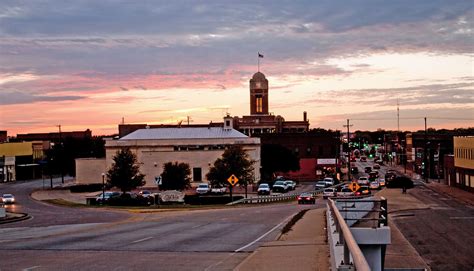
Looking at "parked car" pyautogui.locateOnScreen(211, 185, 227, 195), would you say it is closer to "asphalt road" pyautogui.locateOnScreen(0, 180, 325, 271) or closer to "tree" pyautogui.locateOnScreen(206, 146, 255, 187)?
"tree" pyautogui.locateOnScreen(206, 146, 255, 187)

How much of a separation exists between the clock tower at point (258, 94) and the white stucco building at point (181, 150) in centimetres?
6690

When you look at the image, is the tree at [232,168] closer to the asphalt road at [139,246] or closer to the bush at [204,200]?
the bush at [204,200]

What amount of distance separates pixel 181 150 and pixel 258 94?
73.8 metres

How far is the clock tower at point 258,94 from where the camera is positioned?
178 meters

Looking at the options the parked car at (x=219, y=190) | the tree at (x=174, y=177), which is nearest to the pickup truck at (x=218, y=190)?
the parked car at (x=219, y=190)

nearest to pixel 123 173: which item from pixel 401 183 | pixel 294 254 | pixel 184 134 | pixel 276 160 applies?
pixel 401 183

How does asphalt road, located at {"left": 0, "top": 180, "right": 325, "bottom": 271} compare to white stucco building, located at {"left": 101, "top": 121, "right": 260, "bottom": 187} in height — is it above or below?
below

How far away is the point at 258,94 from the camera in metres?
178

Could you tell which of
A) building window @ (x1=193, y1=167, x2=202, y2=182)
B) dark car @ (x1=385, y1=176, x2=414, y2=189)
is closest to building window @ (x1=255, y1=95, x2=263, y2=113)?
building window @ (x1=193, y1=167, x2=202, y2=182)

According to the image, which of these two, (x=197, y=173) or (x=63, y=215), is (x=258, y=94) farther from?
(x=63, y=215)

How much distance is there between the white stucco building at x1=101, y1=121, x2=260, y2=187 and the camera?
341ft

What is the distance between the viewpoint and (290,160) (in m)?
119

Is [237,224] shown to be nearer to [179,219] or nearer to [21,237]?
[179,219]

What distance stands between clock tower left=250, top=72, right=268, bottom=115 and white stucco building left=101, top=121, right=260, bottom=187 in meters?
66.9
